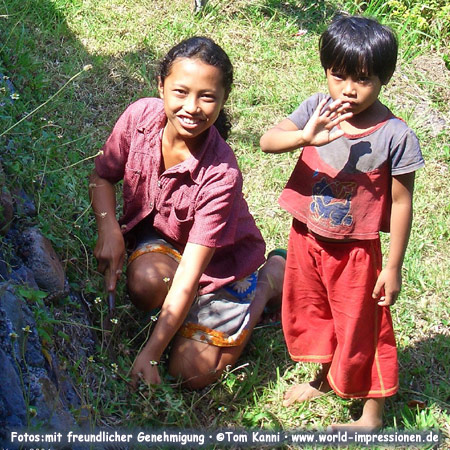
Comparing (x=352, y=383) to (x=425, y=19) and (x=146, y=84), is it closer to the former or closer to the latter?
(x=146, y=84)

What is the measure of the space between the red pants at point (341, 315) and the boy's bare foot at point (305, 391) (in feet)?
0.59

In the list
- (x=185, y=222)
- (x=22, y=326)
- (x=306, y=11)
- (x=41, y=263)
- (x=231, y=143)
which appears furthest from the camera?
(x=306, y=11)

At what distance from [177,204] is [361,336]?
2.91 feet

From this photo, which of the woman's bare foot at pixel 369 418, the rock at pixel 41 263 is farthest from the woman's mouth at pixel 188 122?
the woman's bare foot at pixel 369 418

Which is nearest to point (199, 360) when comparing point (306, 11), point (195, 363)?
point (195, 363)

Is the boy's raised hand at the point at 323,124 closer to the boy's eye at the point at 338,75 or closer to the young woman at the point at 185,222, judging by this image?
the boy's eye at the point at 338,75

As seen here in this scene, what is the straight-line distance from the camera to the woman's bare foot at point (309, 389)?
10.3 ft

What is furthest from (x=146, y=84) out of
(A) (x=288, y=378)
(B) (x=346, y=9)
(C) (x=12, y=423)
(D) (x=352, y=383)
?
(C) (x=12, y=423)

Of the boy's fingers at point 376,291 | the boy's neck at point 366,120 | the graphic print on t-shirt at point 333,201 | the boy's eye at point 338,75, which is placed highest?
the boy's eye at point 338,75

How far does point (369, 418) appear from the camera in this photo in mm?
2980

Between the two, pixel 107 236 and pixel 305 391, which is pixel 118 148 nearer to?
pixel 107 236

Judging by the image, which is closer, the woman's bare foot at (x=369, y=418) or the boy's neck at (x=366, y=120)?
the boy's neck at (x=366, y=120)

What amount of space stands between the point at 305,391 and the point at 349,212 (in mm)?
879

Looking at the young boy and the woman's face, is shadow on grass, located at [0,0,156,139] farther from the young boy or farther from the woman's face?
the young boy
